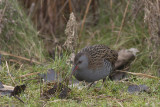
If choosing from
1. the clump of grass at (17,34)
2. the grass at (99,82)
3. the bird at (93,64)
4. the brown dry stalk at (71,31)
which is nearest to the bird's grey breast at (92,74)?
the bird at (93,64)

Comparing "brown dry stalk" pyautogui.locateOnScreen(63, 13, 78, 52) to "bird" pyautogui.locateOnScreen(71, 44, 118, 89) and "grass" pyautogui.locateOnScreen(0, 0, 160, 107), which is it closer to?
"bird" pyautogui.locateOnScreen(71, 44, 118, 89)

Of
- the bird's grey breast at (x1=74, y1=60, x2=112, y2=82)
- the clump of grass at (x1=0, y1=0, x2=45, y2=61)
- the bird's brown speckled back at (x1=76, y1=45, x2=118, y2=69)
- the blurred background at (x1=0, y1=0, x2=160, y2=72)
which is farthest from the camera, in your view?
the clump of grass at (x1=0, y1=0, x2=45, y2=61)

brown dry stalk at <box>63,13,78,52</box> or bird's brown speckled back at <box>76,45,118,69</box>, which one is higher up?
brown dry stalk at <box>63,13,78,52</box>

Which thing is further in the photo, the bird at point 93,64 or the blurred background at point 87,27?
the blurred background at point 87,27

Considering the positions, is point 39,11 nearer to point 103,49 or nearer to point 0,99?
point 103,49

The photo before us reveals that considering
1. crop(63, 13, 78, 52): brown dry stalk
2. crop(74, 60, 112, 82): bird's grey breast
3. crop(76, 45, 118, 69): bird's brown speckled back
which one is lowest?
crop(74, 60, 112, 82): bird's grey breast

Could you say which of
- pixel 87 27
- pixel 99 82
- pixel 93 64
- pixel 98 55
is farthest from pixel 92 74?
pixel 87 27

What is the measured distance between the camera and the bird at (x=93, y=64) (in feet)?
15.3

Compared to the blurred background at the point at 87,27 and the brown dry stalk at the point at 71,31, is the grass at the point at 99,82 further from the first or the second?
the brown dry stalk at the point at 71,31

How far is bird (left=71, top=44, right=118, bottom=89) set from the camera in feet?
15.3

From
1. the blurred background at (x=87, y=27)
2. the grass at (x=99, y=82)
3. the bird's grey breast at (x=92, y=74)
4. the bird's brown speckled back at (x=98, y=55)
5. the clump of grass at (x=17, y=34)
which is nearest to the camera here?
the grass at (x=99, y=82)

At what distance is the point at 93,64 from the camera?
483cm

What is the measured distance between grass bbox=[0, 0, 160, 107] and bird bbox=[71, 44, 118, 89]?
7.1 inches

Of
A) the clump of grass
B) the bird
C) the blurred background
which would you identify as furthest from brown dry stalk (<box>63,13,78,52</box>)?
the clump of grass
